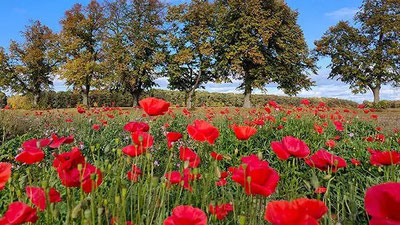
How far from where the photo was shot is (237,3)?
26766 millimetres

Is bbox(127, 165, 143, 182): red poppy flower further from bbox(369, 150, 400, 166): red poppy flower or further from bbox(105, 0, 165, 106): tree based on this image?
bbox(105, 0, 165, 106): tree

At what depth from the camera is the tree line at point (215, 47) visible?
2634cm

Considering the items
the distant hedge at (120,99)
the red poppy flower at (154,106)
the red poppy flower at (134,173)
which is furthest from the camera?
the distant hedge at (120,99)

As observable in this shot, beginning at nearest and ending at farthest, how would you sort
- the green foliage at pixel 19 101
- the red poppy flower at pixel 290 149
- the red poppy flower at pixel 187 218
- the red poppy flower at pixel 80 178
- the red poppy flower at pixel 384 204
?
the red poppy flower at pixel 384 204 < the red poppy flower at pixel 187 218 < the red poppy flower at pixel 80 178 < the red poppy flower at pixel 290 149 < the green foliage at pixel 19 101

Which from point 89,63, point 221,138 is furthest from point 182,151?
point 89,63

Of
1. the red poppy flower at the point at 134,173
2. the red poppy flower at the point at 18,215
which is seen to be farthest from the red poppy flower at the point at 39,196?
the red poppy flower at the point at 134,173

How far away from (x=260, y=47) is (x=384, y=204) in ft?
90.6

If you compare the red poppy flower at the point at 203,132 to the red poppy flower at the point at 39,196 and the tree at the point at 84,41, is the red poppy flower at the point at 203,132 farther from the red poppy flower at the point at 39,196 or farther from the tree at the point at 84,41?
the tree at the point at 84,41

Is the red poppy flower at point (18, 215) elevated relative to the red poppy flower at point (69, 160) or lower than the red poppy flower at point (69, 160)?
lower

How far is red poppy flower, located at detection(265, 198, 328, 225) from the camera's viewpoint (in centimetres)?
74

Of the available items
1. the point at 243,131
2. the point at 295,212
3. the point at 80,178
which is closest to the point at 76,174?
the point at 80,178

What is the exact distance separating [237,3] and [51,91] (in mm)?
21763

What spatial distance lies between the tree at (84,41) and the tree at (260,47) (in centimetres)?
1156

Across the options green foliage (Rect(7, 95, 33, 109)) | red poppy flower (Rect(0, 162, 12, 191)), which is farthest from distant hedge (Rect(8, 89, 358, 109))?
red poppy flower (Rect(0, 162, 12, 191))
